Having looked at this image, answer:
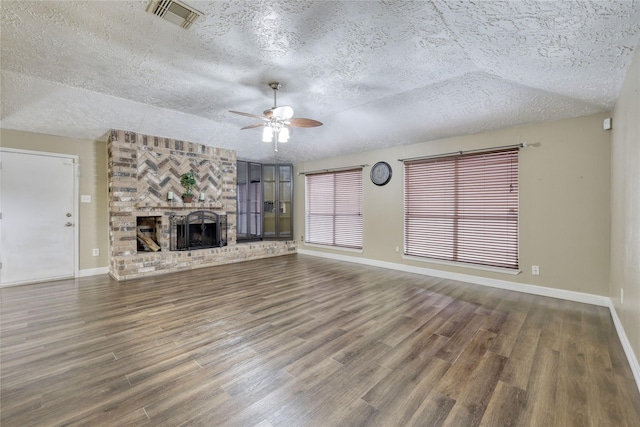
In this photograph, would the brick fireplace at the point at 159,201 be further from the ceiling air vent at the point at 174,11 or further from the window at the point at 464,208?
the window at the point at 464,208

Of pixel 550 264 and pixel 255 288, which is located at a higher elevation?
pixel 550 264

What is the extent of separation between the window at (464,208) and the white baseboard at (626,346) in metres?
1.24

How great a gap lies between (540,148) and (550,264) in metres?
1.58

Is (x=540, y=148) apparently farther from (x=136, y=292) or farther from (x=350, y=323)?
(x=136, y=292)

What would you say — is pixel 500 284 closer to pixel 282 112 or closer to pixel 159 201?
pixel 282 112

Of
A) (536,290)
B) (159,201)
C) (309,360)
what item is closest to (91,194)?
(159,201)

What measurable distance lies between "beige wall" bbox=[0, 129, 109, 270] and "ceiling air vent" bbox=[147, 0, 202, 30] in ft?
12.6

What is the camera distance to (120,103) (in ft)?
13.2

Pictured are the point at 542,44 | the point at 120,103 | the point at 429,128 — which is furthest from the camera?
the point at 429,128

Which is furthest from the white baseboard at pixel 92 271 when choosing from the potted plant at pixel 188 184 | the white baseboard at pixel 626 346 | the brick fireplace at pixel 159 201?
the white baseboard at pixel 626 346

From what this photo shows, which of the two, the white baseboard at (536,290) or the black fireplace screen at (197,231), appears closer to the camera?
the white baseboard at (536,290)

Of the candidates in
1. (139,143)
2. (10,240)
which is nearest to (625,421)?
(139,143)

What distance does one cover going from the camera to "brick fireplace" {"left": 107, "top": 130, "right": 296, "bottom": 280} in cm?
469

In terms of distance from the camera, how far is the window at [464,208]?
4.08 m
